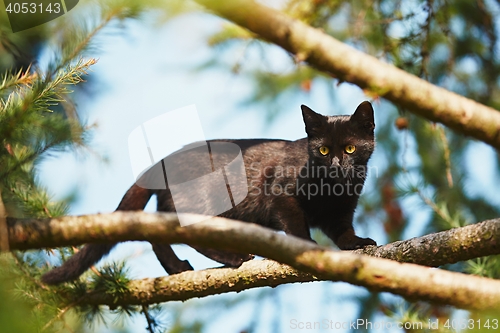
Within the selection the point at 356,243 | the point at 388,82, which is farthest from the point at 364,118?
the point at 388,82

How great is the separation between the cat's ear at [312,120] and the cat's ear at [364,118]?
0.26 metres

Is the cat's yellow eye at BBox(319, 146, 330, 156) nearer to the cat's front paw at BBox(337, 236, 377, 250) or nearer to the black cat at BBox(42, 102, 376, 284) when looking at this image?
the black cat at BBox(42, 102, 376, 284)

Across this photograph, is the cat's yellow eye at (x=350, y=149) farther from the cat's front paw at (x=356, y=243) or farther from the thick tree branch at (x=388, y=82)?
the thick tree branch at (x=388, y=82)

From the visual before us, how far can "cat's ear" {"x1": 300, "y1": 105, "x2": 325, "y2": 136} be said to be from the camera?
3.91 meters

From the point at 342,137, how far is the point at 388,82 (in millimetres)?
2517

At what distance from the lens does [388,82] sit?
1.34 meters

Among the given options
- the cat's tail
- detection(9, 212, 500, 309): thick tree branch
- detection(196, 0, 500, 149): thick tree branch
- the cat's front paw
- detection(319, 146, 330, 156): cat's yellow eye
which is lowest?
the cat's tail

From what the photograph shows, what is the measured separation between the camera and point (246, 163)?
13.3ft

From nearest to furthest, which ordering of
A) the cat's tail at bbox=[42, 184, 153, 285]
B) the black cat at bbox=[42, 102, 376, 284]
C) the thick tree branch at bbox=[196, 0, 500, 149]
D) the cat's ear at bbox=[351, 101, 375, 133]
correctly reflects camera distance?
the thick tree branch at bbox=[196, 0, 500, 149] < the cat's tail at bbox=[42, 184, 153, 285] < the black cat at bbox=[42, 102, 376, 284] < the cat's ear at bbox=[351, 101, 375, 133]

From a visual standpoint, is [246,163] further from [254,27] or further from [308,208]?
[254,27]

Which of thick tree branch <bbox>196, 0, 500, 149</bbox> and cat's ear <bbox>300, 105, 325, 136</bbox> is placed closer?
thick tree branch <bbox>196, 0, 500, 149</bbox>

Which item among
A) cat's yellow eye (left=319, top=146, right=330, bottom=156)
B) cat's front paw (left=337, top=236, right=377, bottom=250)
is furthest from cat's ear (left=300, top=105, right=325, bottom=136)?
cat's front paw (left=337, top=236, right=377, bottom=250)

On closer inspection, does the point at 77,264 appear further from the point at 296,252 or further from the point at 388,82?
the point at 388,82

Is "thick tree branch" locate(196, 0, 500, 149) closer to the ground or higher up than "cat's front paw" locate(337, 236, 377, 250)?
higher up
